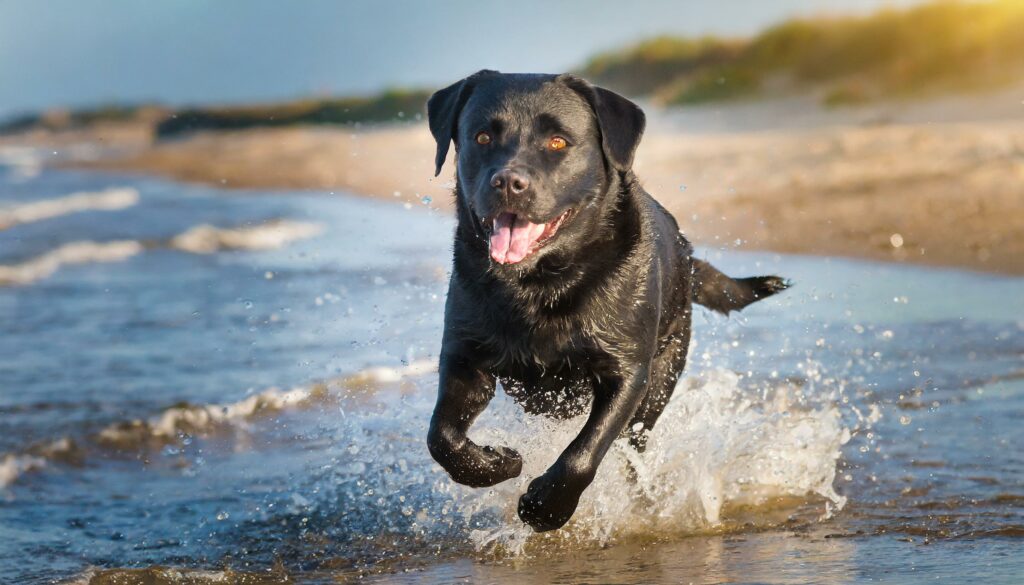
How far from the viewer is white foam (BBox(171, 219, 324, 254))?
16.4 m

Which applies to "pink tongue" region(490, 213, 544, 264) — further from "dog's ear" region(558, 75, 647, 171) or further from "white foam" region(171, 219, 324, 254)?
"white foam" region(171, 219, 324, 254)

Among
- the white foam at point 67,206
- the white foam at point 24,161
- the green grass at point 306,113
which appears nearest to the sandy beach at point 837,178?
the white foam at point 67,206

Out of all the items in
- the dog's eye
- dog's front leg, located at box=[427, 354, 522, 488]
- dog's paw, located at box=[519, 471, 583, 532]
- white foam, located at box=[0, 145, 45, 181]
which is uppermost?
the dog's eye

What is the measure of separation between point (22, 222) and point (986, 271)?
54.8 ft

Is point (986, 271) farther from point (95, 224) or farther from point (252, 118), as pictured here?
point (252, 118)

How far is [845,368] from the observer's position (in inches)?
288

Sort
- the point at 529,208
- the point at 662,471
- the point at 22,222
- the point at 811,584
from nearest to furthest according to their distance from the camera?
the point at 811,584 → the point at 529,208 → the point at 662,471 → the point at 22,222

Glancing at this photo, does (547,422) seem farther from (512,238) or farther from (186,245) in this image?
(186,245)

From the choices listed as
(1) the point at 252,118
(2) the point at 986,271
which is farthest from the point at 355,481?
(1) the point at 252,118

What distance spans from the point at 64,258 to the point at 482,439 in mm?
11485

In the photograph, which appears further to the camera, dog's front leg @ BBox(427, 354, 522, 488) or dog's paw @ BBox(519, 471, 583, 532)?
dog's front leg @ BBox(427, 354, 522, 488)

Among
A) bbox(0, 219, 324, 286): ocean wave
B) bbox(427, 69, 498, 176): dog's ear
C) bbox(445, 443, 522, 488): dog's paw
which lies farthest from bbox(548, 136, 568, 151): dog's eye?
bbox(0, 219, 324, 286): ocean wave

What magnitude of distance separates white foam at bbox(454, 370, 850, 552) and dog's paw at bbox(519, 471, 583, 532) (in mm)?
283

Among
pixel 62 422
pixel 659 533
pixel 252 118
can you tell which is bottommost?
pixel 252 118
